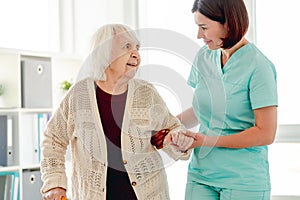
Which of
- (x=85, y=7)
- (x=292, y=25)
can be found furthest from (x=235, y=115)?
(x=85, y=7)

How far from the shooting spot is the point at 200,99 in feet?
5.55

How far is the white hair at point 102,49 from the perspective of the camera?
159 centimetres

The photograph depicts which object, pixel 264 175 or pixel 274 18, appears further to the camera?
pixel 274 18

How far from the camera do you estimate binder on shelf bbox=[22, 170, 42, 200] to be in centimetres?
249

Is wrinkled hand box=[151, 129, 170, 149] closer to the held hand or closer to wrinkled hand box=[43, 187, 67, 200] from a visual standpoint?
the held hand

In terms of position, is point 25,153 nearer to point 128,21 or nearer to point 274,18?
point 128,21

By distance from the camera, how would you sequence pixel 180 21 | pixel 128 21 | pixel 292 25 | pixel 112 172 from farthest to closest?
pixel 128 21
pixel 180 21
pixel 292 25
pixel 112 172

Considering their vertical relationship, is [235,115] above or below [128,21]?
below

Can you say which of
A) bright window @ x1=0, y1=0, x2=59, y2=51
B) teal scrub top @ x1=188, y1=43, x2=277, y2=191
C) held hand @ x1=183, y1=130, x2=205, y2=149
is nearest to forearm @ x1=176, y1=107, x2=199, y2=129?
teal scrub top @ x1=188, y1=43, x2=277, y2=191

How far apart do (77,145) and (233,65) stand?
0.62 meters

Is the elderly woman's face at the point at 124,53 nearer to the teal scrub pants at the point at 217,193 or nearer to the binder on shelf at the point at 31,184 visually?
the teal scrub pants at the point at 217,193

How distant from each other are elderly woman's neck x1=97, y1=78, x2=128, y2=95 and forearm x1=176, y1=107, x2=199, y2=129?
0.28 m

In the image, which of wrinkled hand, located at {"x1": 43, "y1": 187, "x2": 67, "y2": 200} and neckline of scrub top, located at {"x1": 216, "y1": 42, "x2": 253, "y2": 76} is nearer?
wrinkled hand, located at {"x1": 43, "y1": 187, "x2": 67, "y2": 200}

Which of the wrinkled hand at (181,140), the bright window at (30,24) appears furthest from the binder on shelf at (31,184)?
the wrinkled hand at (181,140)
